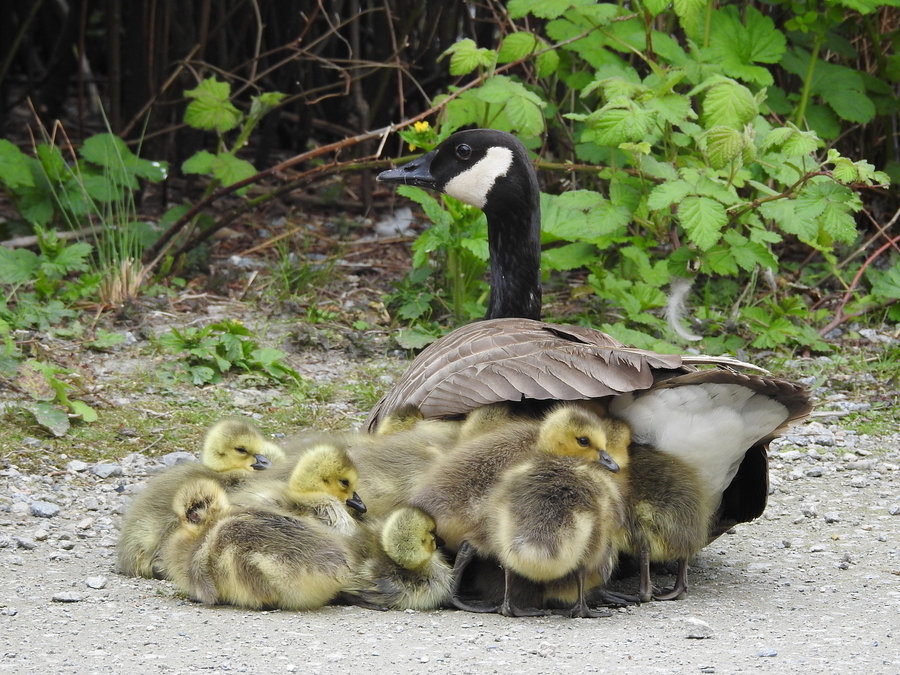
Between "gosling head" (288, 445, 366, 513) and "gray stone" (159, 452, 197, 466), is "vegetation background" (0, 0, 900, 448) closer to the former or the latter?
"gray stone" (159, 452, 197, 466)

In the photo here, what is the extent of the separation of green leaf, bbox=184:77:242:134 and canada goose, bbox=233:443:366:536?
3481 millimetres

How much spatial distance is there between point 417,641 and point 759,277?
434 centimetres

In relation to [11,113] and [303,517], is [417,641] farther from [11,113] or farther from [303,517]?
[11,113]

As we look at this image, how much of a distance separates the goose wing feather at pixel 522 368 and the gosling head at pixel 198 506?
0.75 m

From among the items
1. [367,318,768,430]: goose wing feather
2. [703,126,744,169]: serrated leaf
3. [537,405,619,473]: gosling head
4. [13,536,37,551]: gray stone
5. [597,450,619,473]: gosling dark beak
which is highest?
[703,126,744,169]: serrated leaf

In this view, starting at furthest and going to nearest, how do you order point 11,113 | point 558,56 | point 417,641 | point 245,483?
point 11,113
point 558,56
point 245,483
point 417,641

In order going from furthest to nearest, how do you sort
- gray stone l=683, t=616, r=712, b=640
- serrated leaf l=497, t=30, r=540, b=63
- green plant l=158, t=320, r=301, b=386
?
serrated leaf l=497, t=30, r=540, b=63, green plant l=158, t=320, r=301, b=386, gray stone l=683, t=616, r=712, b=640

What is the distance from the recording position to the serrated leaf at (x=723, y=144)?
4.92m

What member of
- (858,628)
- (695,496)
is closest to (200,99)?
(695,496)

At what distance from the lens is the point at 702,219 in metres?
5.05

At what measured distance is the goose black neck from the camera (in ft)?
16.2

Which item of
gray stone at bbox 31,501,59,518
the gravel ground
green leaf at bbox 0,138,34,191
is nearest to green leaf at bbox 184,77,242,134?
green leaf at bbox 0,138,34,191

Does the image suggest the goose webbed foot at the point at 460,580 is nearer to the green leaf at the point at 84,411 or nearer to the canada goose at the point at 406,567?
the canada goose at the point at 406,567

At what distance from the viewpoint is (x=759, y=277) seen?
21.7 ft
